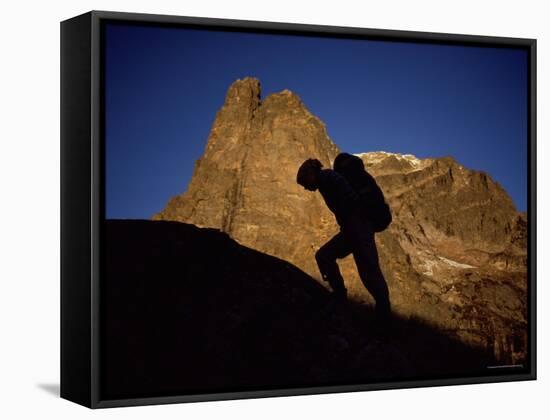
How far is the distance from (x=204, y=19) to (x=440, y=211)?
269 centimetres

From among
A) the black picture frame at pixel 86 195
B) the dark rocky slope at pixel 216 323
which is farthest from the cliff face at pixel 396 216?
the black picture frame at pixel 86 195

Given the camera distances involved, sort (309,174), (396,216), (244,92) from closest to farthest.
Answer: (244,92) < (309,174) < (396,216)

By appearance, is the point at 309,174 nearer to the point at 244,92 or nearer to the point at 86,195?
the point at 244,92

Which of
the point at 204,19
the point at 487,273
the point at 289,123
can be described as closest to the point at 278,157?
the point at 289,123

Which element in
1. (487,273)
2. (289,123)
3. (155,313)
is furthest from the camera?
(487,273)

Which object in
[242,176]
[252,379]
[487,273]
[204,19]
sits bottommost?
[252,379]

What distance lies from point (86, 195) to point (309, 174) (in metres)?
1.94

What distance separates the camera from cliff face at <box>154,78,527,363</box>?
1180 centimetres

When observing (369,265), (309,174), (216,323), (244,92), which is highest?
(244,92)

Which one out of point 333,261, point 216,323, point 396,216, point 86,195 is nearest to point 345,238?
point 333,261

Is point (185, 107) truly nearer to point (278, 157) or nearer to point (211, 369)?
point (278, 157)

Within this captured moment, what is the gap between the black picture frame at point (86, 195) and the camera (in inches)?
438

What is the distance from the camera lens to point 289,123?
1212cm

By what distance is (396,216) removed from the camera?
40.9 ft
